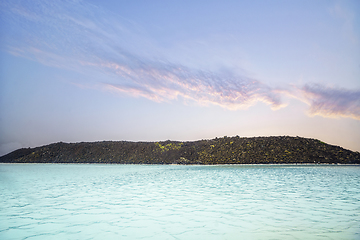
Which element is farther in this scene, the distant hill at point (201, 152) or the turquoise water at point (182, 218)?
the distant hill at point (201, 152)

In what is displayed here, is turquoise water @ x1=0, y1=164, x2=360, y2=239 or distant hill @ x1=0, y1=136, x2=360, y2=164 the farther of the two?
distant hill @ x1=0, y1=136, x2=360, y2=164

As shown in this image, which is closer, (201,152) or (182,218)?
(182,218)

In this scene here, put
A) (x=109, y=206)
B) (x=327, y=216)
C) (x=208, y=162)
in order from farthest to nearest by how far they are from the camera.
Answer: (x=208, y=162) → (x=109, y=206) → (x=327, y=216)

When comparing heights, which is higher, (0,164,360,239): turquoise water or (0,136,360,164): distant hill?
(0,136,360,164): distant hill

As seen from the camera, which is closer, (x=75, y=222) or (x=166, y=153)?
(x=75, y=222)

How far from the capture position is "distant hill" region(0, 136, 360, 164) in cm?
4506

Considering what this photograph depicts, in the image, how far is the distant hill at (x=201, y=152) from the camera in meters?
45.1

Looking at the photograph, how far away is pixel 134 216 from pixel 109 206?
1.42 meters

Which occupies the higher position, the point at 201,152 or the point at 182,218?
the point at 201,152

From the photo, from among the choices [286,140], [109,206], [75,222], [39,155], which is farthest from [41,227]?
[39,155]

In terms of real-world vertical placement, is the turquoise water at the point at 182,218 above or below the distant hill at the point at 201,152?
below

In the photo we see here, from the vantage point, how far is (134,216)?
576cm

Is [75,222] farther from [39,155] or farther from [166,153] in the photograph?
[39,155]

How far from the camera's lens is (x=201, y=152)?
5153cm
